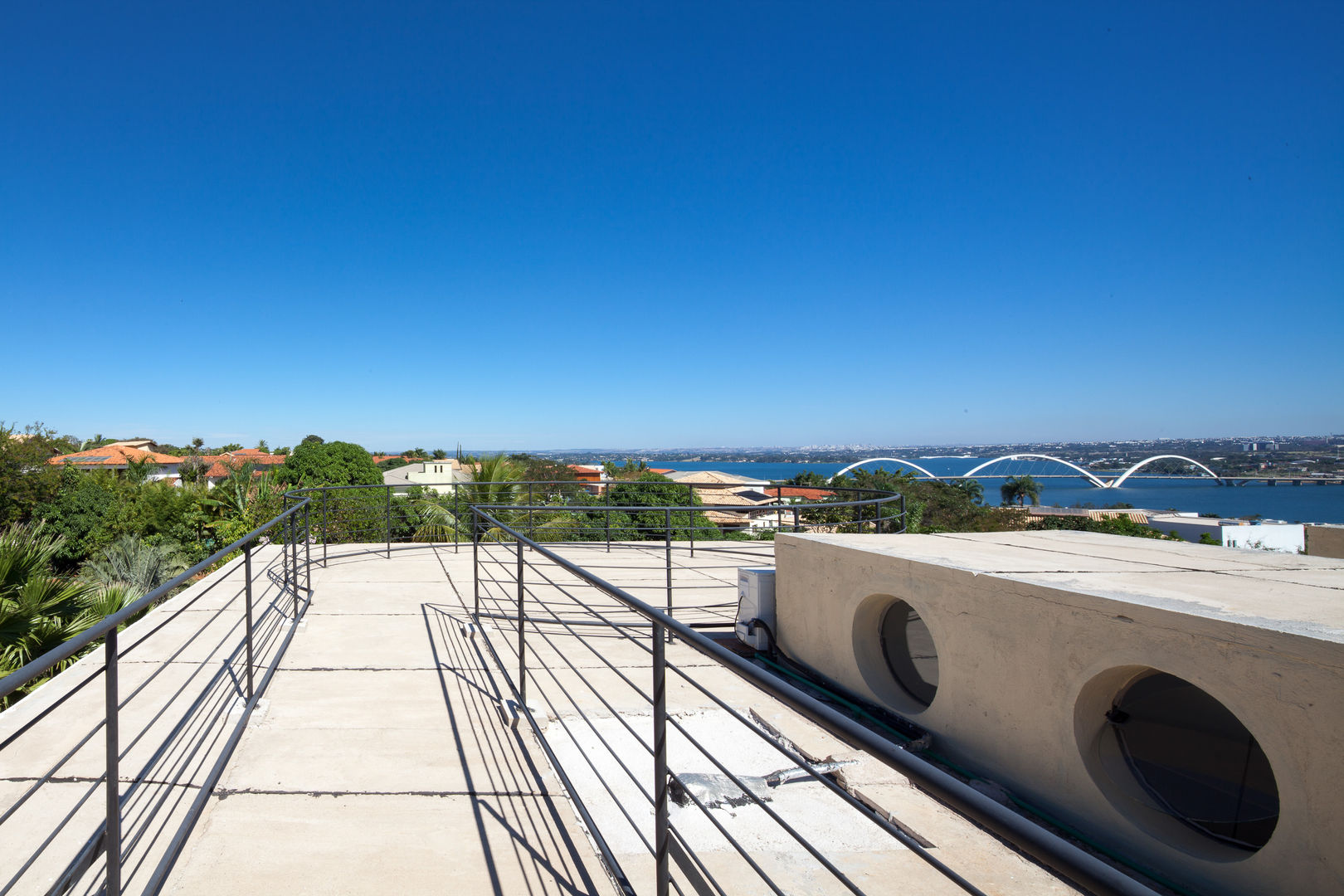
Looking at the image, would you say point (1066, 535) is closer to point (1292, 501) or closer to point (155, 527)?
point (155, 527)

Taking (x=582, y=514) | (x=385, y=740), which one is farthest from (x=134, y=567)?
(x=385, y=740)

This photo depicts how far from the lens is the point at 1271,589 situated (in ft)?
10.4

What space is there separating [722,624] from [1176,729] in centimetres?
359

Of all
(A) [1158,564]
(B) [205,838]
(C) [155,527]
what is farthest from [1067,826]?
(C) [155,527]

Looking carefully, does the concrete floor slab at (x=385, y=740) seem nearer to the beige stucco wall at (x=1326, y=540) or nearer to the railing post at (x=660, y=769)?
the railing post at (x=660, y=769)

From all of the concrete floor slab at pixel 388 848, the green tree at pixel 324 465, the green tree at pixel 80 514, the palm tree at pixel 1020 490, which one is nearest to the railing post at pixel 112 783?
the concrete floor slab at pixel 388 848

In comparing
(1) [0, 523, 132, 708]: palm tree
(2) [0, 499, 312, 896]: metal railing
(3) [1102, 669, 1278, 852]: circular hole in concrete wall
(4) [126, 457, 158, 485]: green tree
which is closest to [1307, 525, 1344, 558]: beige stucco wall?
(3) [1102, 669, 1278, 852]: circular hole in concrete wall

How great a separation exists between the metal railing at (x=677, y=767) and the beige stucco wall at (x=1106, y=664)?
84 cm

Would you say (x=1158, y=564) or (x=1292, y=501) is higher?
(x=1158, y=564)

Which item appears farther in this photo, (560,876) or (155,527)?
(155,527)

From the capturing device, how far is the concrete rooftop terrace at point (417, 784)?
7.50 feet

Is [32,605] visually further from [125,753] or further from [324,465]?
[324,465]

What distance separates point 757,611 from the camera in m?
5.48

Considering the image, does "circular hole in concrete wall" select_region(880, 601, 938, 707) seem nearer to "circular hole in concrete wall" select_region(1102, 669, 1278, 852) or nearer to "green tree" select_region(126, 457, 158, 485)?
"circular hole in concrete wall" select_region(1102, 669, 1278, 852)
